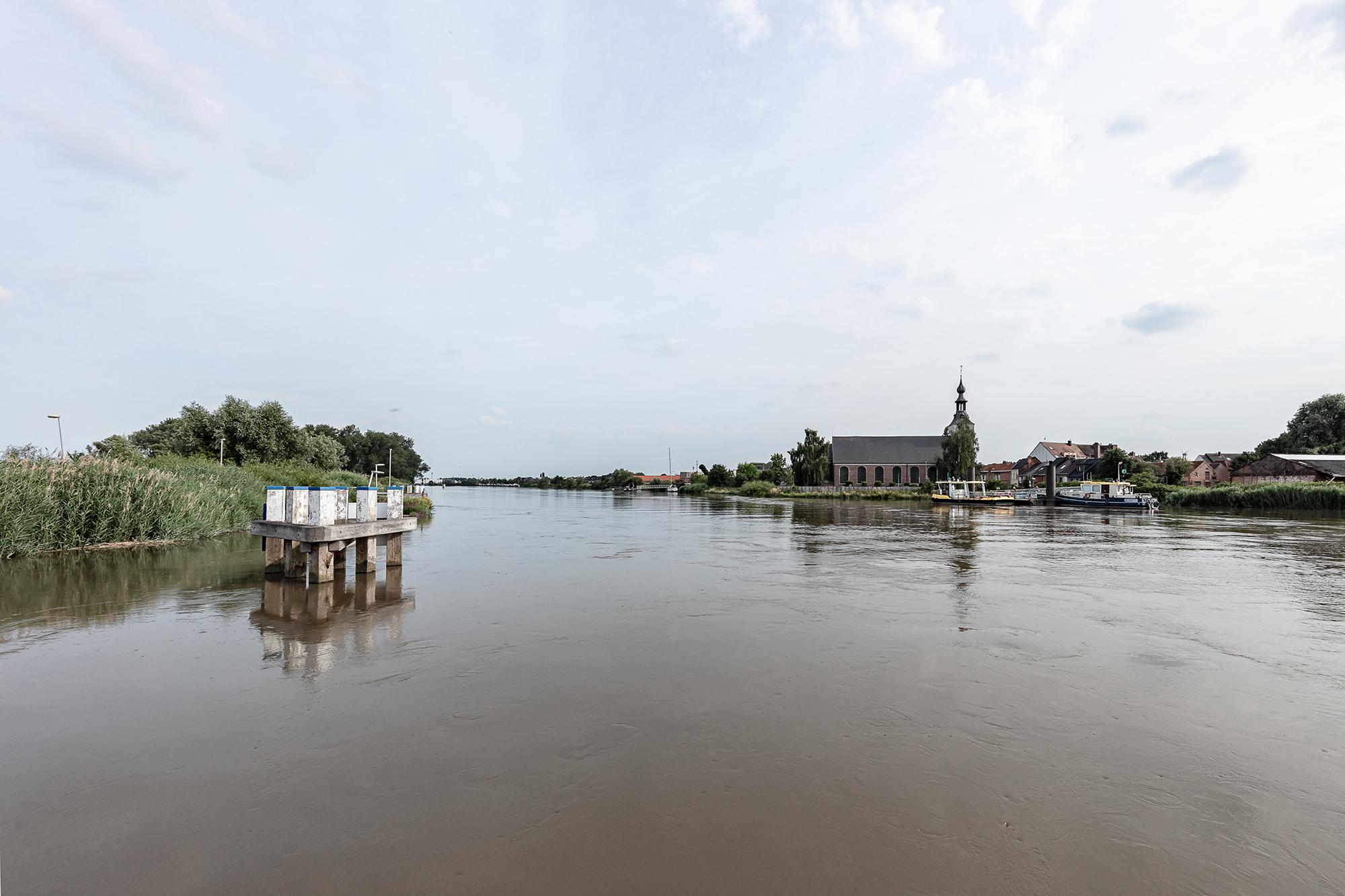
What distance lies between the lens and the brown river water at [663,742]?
3062mm

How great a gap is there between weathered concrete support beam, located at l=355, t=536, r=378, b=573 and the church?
78.5 m

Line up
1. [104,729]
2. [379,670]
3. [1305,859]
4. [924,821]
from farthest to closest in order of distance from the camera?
1. [379,670]
2. [104,729]
3. [924,821]
4. [1305,859]

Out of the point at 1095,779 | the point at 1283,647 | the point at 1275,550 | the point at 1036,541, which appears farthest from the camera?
the point at 1036,541

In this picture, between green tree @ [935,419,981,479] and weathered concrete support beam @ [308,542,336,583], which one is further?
green tree @ [935,419,981,479]

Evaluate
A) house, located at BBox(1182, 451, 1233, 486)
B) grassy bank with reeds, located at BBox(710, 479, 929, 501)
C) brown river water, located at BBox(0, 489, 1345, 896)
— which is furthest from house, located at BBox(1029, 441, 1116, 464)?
brown river water, located at BBox(0, 489, 1345, 896)

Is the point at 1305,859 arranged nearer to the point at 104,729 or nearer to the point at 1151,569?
the point at 104,729

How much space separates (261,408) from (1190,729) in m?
43.9

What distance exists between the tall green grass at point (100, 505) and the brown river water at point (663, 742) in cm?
347

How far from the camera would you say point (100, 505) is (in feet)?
46.3

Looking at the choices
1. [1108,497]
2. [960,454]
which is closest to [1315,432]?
[960,454]

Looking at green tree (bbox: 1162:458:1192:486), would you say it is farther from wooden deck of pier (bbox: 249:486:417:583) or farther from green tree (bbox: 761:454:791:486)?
wooden deck of pier (bbox: 249:486:417:583)

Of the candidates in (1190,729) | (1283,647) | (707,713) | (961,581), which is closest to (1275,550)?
(961,581)

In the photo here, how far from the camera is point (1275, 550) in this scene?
18094 millimetres

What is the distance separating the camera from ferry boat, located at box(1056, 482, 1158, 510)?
143 feet
